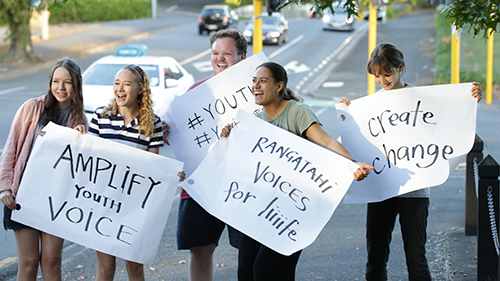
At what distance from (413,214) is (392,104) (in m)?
0.80

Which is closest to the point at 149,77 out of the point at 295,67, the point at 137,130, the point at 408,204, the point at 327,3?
the point at 137,130

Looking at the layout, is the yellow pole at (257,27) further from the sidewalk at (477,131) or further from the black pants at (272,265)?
the black pants at (272,265)

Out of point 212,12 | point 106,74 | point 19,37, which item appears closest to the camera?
point 106,74

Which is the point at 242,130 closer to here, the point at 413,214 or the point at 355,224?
the point at 413,214

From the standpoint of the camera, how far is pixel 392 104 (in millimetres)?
3811

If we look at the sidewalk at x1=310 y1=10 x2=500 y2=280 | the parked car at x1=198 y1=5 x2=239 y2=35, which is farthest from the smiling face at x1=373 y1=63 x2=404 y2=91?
the parked car at x1=198 y1=5 x2=239 y2=35

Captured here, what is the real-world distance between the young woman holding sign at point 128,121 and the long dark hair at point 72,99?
17cm

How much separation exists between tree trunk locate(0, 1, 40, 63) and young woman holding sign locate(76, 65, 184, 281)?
2015cm

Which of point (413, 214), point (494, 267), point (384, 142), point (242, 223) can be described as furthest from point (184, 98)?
point (494, 267)

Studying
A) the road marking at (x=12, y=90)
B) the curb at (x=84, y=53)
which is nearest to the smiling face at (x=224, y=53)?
the road marking at (x=12, y=90)

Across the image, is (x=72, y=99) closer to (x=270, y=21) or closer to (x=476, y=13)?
(x=476, y=13)

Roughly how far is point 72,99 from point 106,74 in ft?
26.2

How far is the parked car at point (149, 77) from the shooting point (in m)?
10.5

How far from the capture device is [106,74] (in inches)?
446
